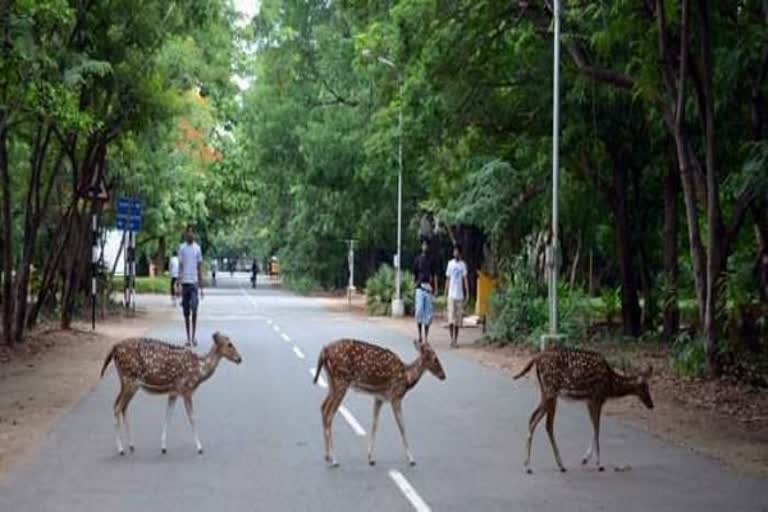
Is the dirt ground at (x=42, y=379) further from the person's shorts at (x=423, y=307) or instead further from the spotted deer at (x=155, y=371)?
the person's shorts at (x=423, y=307)

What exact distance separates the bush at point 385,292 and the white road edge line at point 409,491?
31.6m

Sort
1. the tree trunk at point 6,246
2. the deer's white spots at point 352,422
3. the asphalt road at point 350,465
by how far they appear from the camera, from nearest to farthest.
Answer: the asphalt road at point 350,465
the deer's white spots at point 352,422
the tree trunk at point 6,246

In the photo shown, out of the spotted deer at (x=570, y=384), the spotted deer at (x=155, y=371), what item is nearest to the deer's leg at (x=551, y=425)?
the spotted deer at (x=570, y=384)

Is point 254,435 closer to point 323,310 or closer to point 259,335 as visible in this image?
point 259,335

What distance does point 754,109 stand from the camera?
18828 millimetres

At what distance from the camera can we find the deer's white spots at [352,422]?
12.9 metres

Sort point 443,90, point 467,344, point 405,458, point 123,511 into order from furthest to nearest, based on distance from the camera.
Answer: point 467,344 < point 443,90 < point 405,458 < point 123,511

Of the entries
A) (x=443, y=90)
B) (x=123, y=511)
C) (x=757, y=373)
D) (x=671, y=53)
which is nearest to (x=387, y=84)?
(x=443, y=90)

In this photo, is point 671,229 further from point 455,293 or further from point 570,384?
point 570,384

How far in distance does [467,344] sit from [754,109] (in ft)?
34.5

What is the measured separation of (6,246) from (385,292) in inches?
884

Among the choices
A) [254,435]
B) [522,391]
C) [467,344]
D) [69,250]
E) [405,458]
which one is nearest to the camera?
[405,458]

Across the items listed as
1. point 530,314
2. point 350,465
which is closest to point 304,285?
point 530,314

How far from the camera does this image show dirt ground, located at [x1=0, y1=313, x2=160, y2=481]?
41.6 feet
